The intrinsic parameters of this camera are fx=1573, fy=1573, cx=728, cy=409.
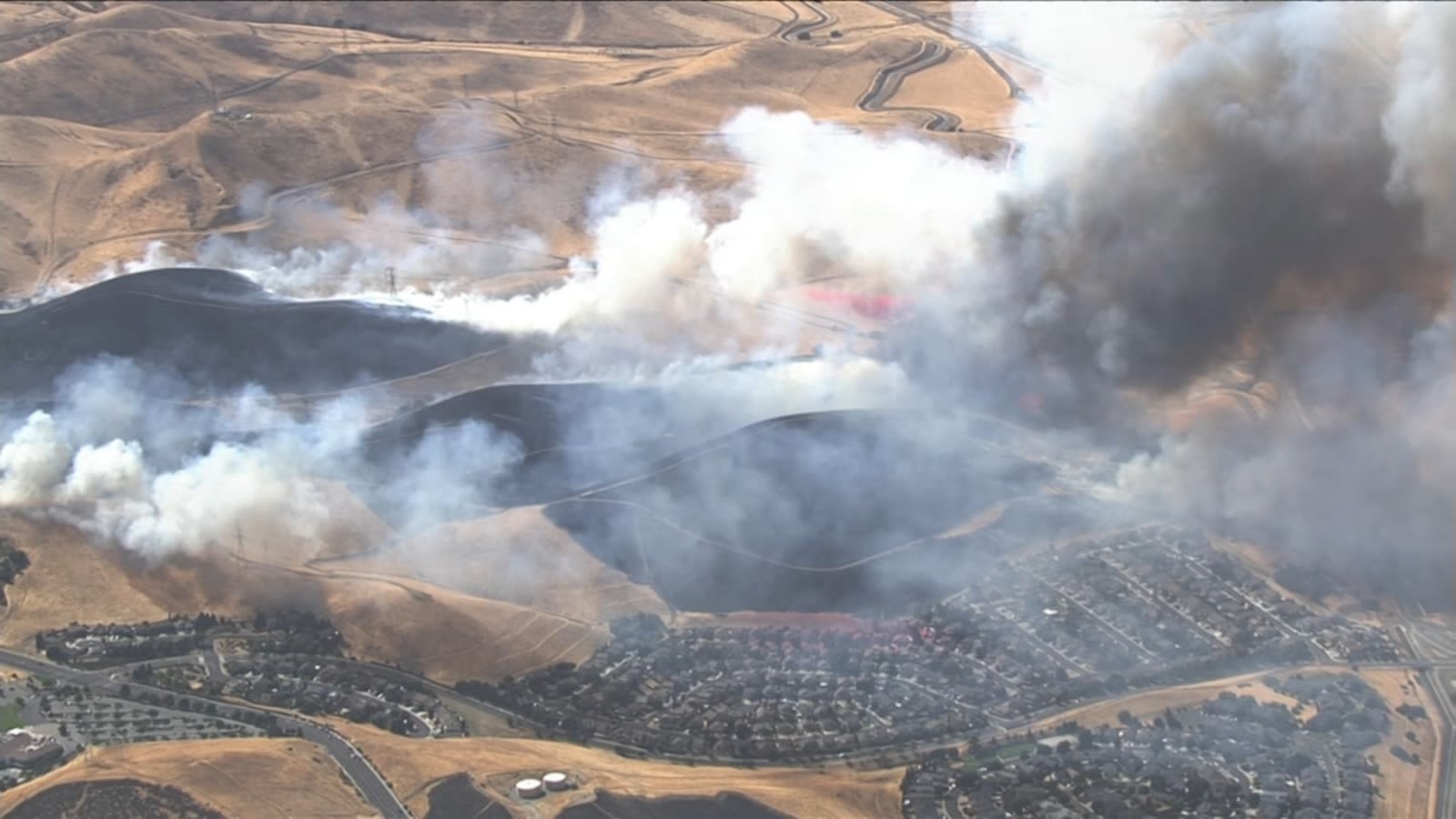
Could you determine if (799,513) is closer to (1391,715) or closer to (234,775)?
(1391,715)

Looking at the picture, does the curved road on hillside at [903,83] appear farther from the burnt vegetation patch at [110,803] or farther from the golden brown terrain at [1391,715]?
the burnt vegetation patch at [110,803]

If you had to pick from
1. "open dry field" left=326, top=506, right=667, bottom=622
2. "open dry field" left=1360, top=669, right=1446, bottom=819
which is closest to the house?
"open dry field" left=326, top=506, right=667, bottom=622

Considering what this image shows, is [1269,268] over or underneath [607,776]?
over

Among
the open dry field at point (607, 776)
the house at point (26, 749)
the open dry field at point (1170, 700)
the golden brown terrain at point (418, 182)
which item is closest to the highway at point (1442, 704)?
the golden brown terrain at point (418, 182)

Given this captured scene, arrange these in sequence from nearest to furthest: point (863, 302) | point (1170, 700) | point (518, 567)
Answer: point (1170, 700) → point (518, 567) → point (863, 302)

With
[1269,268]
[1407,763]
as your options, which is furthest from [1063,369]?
[1407,763]

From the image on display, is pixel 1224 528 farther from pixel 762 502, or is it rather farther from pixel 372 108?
pixel 372 108
